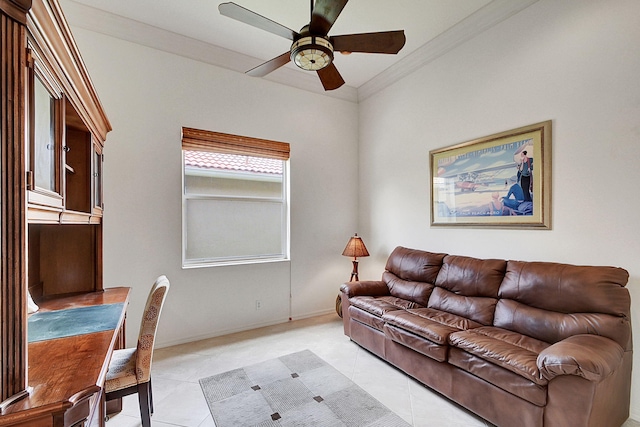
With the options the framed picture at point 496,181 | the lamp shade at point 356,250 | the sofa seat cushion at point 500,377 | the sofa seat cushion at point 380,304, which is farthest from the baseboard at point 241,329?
the sofa seat cushion at point 500,377

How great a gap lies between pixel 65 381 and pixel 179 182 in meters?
2.55

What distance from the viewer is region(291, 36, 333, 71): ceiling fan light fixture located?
6.25 ft

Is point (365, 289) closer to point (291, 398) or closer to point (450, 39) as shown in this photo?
point (291, 398)

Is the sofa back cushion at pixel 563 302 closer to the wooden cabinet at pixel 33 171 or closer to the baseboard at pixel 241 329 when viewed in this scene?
the baseboard at pixel 241 329

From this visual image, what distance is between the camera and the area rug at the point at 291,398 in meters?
2.02

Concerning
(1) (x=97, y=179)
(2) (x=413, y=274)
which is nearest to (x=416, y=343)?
(2) (x=413, y=274)

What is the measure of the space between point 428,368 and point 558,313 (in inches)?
40.2

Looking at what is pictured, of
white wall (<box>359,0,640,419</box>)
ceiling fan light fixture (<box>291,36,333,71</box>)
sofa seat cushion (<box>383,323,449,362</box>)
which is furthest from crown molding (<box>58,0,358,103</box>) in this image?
sofa seat cushion (<box>383,323,449,362</box>)

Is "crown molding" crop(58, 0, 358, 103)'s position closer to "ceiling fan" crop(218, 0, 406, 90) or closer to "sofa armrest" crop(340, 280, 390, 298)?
"ceiling fan" crop(218, 0, 406, 90)

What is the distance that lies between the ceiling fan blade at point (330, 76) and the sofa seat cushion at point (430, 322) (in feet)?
6.98

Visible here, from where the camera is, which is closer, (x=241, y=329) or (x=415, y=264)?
(x=415, y=264)

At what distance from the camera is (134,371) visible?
1.74m

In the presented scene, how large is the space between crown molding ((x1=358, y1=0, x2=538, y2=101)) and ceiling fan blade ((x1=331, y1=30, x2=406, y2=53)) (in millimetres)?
1520

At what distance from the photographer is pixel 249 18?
5.97 ft
